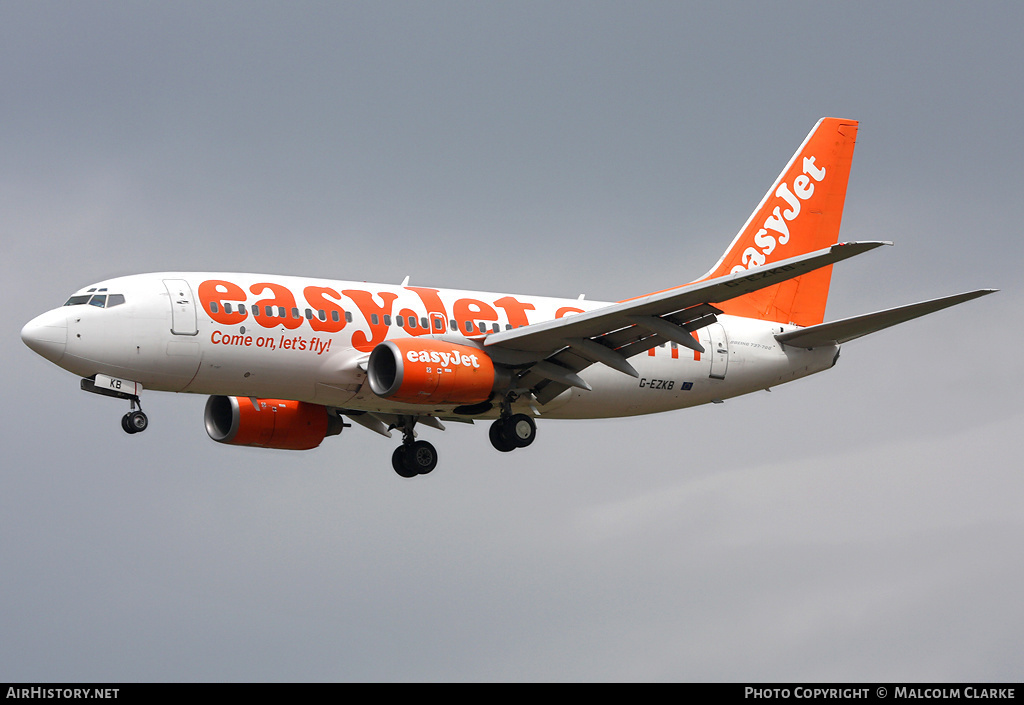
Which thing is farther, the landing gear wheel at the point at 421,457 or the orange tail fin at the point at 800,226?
the orange tail fin at the point at 800,226

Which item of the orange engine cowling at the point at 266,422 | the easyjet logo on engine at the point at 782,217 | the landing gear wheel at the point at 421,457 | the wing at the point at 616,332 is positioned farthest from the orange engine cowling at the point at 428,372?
the easyjet logo on engine at the point at 782,217

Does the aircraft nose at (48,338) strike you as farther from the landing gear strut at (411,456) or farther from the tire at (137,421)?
the landing gear strut at (411,456)

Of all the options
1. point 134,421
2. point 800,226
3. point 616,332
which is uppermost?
point 800,226

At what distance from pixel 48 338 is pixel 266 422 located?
8.35 metres

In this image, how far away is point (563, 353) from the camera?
39.3 meters

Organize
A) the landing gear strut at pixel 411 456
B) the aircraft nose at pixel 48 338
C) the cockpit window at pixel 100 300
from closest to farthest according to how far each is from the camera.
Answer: the aircraft nose at pixel 48 338
the cockpit window at pixel 100 300
the landing gear strut at pixel 411 456

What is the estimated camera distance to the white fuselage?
3553 cm

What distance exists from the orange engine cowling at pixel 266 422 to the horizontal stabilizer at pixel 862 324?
14.9 meters

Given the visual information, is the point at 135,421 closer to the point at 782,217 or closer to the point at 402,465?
the point at 402,465

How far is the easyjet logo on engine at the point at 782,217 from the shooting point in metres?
47.0

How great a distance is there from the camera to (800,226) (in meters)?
48.0

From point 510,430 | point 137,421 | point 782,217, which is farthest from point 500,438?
point 782,217

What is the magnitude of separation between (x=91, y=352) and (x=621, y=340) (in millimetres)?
14223
